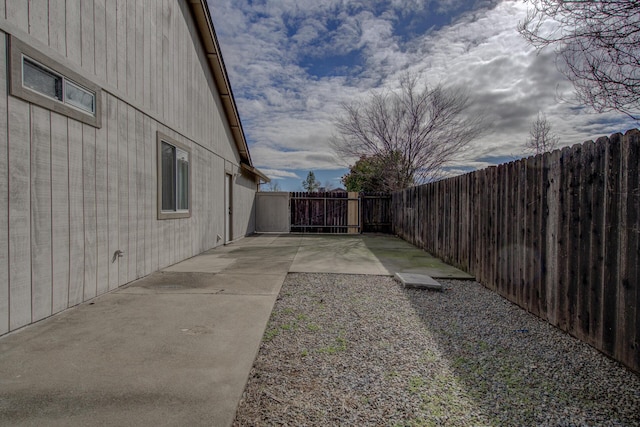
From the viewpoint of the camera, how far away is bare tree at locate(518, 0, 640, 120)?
3279 mm

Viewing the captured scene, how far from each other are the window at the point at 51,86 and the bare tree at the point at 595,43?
526 cm

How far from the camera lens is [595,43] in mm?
3482

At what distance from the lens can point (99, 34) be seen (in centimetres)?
378

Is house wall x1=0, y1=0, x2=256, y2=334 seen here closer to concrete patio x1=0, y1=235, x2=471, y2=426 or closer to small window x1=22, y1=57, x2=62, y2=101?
small window x1=22, y1=57, x2=62, y2=101


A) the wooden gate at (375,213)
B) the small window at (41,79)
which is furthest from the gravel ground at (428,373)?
the wooden gate at (375,213)

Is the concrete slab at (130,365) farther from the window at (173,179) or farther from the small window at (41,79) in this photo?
the window at (173,179)

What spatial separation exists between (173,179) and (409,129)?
38.2 ft

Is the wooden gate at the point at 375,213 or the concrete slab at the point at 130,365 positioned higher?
the wooden gate at the point at 375,213

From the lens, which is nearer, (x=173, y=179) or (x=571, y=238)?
(x=571, y=238)

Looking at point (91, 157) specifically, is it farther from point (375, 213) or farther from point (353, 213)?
point (375, 213)

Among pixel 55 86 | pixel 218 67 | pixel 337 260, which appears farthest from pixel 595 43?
pixel 218 67

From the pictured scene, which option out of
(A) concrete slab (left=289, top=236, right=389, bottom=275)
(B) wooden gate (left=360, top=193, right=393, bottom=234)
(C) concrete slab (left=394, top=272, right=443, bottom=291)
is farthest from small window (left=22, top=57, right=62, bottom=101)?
(B) wooden gate (left=360, top=193, right=393, bottom=234)

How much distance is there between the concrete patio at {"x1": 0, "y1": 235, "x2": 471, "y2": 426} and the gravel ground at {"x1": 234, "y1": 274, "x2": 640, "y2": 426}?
0.74 feet

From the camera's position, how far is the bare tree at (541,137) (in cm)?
1259
